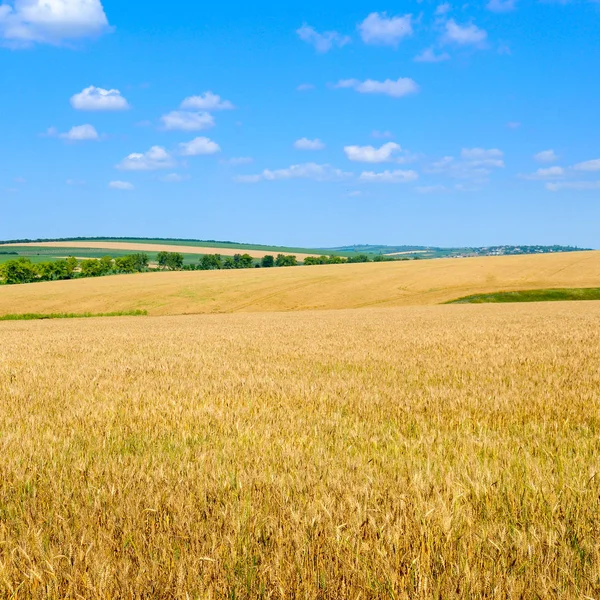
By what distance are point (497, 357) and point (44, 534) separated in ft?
A: 31.2

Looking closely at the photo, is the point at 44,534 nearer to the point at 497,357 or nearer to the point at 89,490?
the point at 89,490

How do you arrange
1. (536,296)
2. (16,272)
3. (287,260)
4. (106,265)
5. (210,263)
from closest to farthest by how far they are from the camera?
(536,296), (16,272), (287,260), (106,265), (210,263)

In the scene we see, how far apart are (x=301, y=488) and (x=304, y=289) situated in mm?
54877

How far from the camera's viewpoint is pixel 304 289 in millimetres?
58594

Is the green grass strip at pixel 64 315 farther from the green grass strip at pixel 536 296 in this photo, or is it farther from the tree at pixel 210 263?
the tree at pixel 210 263

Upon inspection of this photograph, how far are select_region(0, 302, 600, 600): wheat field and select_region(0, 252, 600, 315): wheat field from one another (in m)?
43.4

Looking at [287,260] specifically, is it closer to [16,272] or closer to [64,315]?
[16,272]

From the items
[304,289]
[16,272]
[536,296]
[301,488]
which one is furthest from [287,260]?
[301,488]

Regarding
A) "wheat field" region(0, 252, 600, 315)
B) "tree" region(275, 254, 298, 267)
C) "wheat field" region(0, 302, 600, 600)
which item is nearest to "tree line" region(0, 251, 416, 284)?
"tree" region(275, 254, 298, 267)

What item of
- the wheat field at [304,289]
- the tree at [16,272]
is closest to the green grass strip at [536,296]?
the wheat field at [304,289]

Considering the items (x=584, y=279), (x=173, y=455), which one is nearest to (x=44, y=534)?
(x=173, y=455)

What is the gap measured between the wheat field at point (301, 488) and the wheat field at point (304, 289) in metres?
43.4

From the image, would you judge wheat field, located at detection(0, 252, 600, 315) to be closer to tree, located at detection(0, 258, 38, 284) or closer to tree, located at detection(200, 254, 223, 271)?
tree, located at detection(0, 258, 38, 284)

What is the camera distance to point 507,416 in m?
6.05
